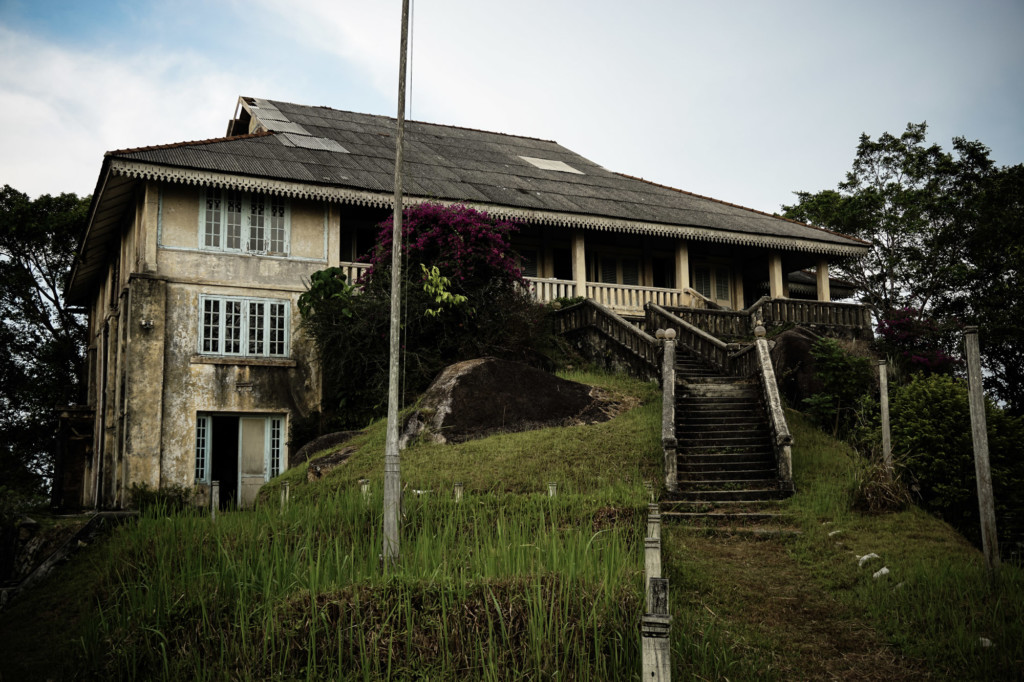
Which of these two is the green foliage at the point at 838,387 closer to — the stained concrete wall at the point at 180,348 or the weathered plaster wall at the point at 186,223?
the stained concrete wall at the point at 180,348

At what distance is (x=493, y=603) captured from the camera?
743 cm

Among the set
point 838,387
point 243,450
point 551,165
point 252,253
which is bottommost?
point 243,450

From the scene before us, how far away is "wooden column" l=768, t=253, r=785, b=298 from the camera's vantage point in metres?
26.1

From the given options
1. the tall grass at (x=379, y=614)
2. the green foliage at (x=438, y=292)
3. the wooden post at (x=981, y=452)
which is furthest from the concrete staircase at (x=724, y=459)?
the green foliage at (x=438, y=292)

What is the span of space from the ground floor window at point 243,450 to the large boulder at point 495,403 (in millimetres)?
4235

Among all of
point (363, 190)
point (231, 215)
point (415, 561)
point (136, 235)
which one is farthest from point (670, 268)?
point (415, 561)

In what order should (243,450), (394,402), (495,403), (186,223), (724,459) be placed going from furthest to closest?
(186,223), (243,450), (495,403), (724,459), (394,402)

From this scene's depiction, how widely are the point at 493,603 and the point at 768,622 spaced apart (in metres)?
3.04

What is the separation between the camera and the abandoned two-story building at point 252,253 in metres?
18.7

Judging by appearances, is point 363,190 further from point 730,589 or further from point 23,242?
point 23,242

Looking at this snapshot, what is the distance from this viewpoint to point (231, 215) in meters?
20.1

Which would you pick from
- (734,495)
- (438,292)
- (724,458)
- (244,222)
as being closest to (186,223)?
(244,222)

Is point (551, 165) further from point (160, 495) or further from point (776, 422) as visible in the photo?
point (160, 495)

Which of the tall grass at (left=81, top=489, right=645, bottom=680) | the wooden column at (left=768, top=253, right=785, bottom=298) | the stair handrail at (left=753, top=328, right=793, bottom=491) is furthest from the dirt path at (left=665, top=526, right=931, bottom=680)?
the wooden column at (left=768, top=253, right=785, bottom=298)
